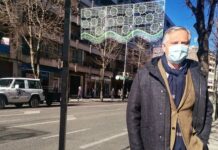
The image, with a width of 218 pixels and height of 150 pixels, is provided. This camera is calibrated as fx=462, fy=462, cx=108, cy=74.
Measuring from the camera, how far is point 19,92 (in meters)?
28.4

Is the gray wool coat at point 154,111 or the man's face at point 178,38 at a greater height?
the man's face at point 178,38

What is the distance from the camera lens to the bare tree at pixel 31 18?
123ft

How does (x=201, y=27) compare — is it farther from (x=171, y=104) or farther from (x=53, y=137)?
(x=171, y=104)

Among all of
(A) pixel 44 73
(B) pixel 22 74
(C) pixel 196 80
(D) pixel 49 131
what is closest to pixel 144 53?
(A) pixel 44 73

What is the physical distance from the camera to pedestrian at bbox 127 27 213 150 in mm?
3617

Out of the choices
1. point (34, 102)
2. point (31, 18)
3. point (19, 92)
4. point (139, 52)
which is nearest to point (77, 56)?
point (139, 52)

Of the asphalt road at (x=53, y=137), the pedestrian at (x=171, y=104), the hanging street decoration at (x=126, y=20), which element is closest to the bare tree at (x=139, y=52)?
the hanging street decoration at (x=126, y=20)

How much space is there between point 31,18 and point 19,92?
34.9ft

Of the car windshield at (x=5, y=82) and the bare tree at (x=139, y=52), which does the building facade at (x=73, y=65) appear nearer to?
the bare tree at (x=139, y=52)

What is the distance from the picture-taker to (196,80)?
3.77 metres

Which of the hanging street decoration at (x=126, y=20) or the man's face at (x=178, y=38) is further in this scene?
the hanging street decoration at (x=126, y=20)

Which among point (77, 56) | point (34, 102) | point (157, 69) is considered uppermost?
point (77, 56)

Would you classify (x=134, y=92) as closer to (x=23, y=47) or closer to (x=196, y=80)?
(x=196, y=80)

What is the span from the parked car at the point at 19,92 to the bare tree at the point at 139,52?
4048 centimetres
